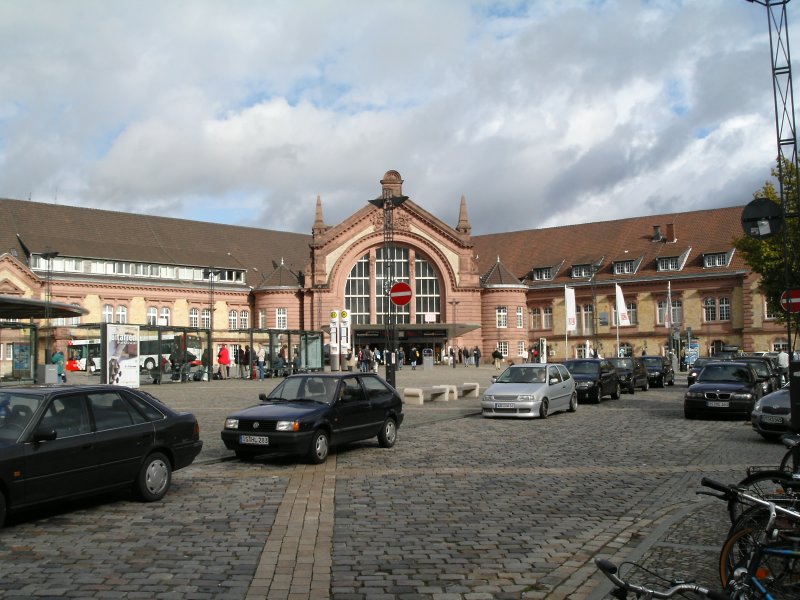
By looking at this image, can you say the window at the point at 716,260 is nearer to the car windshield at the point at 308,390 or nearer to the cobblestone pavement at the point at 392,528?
the cobblestone pavement at the point at 392,528

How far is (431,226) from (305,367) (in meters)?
27.7

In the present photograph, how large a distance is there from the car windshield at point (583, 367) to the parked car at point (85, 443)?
20.7 meters

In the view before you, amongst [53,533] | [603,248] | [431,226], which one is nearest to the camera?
[53,533]

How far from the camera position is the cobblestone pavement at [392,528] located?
7.05 metres

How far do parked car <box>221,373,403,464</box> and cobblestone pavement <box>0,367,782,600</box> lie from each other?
39 cm

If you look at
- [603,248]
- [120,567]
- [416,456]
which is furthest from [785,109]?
[603,248]

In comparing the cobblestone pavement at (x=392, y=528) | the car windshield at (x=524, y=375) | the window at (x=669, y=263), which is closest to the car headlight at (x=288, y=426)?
the cobblestone pavement at (x=392, y=528)

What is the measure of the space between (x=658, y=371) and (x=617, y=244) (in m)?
41.1

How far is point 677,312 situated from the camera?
74062mm

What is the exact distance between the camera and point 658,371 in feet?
135

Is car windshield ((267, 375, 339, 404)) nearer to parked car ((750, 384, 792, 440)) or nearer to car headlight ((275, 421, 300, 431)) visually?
car headlight ((275, 421, 300, 431))

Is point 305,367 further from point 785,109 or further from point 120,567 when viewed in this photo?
point 120,567

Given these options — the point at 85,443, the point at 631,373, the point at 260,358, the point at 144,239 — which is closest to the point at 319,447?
the point at 85,443

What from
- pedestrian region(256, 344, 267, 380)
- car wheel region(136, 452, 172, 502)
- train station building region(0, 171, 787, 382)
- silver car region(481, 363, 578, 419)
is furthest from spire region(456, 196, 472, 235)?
car wheel region(136, 452, 172, 502)
